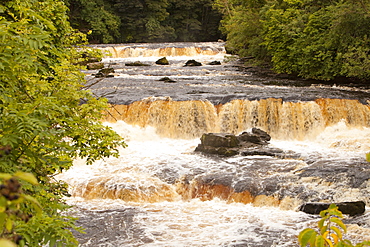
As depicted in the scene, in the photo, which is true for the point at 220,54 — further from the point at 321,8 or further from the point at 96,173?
the point at 96,173

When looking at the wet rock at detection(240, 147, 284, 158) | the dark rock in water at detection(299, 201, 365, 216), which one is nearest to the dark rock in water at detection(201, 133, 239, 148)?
the wet rock at detection(240, 147, 284, 158)

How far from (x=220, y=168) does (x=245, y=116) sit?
4.37 m

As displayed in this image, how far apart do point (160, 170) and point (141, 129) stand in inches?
155

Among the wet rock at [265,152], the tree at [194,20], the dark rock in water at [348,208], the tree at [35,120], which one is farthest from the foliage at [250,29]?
the tree at [194,20]

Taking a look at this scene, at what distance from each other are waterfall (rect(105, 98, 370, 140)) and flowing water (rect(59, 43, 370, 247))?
0.03m

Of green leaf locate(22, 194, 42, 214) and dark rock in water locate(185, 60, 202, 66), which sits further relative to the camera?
dark rock in water locate(185, 60, 202, 66)

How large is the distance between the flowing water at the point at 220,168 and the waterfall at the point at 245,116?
34mm

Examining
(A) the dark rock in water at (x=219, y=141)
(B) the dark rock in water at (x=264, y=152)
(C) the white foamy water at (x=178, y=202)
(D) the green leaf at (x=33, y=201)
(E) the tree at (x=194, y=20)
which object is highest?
(E) the tree at (x=194, y=20)

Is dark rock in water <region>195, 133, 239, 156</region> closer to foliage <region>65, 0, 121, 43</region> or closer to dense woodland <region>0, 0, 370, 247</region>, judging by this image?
dense woodland <region>0, 0, 370, 247</region>

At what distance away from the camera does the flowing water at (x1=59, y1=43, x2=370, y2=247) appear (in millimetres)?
6906

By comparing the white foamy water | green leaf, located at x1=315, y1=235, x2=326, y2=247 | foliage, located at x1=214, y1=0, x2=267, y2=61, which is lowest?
the white foamy water

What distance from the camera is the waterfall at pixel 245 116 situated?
13.0m

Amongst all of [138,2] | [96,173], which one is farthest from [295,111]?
[138,2]

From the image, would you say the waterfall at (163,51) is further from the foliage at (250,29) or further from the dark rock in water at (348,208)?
the dark rock in water at (348,208)
